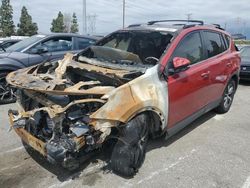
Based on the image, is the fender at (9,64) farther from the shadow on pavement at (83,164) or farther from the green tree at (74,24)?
the green tree at (74,24)

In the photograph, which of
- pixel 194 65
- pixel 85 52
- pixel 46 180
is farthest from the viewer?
pixel 85 52

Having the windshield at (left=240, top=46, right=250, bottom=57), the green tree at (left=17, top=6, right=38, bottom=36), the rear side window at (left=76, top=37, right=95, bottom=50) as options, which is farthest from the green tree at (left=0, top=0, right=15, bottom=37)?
the rear side window at (left=76, top=37, right=95, bottom=50)

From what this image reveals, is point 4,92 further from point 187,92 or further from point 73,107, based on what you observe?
point 187,92

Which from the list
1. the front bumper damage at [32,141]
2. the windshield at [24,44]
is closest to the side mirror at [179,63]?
the front bumper damage at [32,141]

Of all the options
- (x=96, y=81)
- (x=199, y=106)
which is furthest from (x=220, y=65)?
(x=96, y=81)

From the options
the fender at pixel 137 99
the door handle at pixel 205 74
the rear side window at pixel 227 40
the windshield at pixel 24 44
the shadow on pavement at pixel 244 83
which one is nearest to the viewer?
→ the fender at pixel 137 99

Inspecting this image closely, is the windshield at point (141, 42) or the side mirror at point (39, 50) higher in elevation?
the windshield at point (141, 42)

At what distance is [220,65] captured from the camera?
6.02 metres

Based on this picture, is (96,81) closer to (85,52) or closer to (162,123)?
(162,123)

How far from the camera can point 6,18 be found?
70312 millimetres

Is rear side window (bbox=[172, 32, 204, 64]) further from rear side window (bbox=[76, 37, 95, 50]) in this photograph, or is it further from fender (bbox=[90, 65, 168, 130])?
rear side window (bbox=[76, 37, 95, 50])

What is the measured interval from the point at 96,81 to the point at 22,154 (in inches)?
59.6

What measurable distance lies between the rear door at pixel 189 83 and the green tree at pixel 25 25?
74780 millimetres

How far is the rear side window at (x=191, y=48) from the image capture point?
490cm
